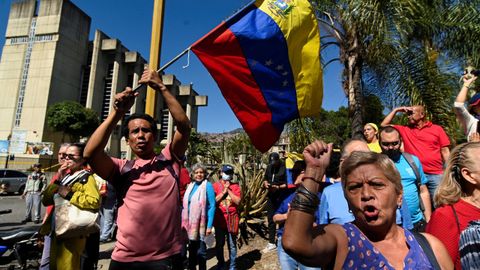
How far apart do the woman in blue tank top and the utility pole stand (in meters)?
2.27

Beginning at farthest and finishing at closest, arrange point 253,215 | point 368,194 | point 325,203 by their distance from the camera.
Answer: point 253,215 < point 325,203 < point 368,194

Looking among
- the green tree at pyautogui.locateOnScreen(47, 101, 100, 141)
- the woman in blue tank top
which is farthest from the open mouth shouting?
the green tree at pyautogui.locateOnScreen(47, 101, 100, 141)

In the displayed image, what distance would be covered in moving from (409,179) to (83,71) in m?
39.8

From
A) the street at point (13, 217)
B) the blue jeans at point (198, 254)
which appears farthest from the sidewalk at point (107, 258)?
the street at point (13, 217)

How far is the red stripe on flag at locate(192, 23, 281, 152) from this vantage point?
3.49m

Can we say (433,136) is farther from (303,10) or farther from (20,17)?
(20,17)

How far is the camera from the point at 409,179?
130 inches

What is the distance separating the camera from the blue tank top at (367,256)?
1.44 m

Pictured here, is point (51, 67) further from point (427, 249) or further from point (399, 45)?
point (427, 249)

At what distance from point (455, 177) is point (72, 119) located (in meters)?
32.6

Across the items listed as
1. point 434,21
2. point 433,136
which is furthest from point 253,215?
point 434,21

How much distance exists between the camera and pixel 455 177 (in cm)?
208

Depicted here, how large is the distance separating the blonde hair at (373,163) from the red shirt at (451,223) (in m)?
0.48

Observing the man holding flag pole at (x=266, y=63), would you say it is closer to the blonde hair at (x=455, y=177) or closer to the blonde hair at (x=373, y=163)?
the blonde hair at (x=455, y=177)
